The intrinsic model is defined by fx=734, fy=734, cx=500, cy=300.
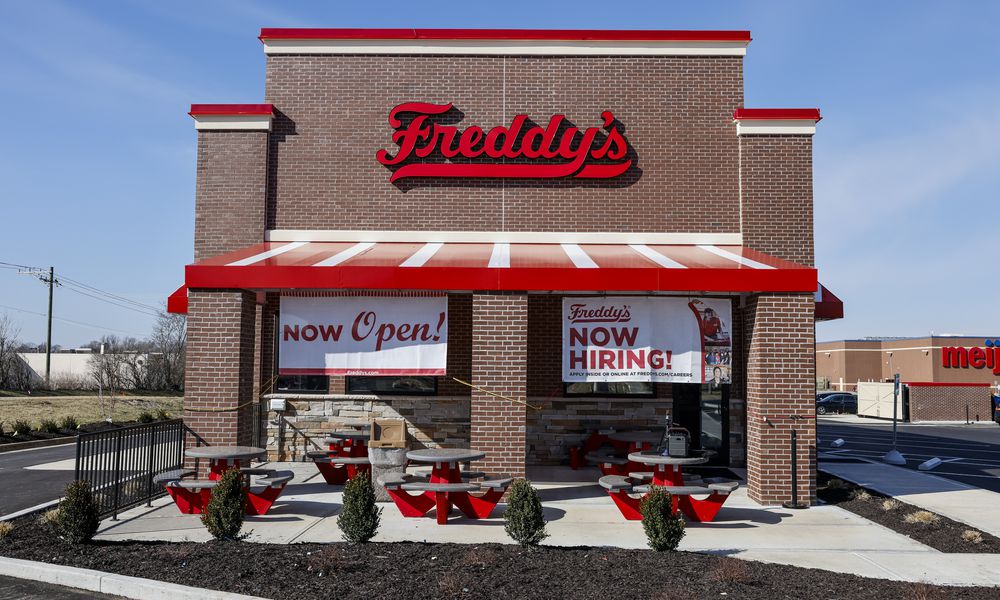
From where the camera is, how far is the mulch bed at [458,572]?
6.89 metres

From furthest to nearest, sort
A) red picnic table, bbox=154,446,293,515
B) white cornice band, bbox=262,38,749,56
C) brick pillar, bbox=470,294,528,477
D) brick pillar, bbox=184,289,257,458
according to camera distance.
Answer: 1. white cornice band, bbox=262,38,749,56
2. brick pillar, bbox=184,289,257,458
3. brick pillar, bbox=470,294,528,477
4. red picnic table, bbox=154,446,293,515

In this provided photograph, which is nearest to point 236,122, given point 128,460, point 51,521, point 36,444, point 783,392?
point 128,460

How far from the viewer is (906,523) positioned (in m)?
10.4

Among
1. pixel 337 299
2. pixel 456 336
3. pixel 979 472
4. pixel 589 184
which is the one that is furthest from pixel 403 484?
pixel 979 472

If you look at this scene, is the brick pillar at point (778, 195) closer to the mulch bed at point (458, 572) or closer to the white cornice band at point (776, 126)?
the white cornice band at point (776, 126)

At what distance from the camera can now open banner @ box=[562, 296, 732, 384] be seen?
11969 mm

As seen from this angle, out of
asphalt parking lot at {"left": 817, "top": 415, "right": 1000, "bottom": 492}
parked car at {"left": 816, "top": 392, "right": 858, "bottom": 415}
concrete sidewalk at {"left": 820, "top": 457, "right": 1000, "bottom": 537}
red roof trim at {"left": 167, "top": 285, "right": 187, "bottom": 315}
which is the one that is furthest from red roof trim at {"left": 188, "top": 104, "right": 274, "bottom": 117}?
parked car at {"left": 816, "top": 392, "right": 858, "bottom": 415}

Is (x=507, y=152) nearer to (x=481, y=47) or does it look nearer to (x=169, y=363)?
(x=481, y=47)

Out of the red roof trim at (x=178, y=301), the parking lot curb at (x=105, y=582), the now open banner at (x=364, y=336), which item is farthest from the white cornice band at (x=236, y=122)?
the parking lot curb at (x=105, y=582)

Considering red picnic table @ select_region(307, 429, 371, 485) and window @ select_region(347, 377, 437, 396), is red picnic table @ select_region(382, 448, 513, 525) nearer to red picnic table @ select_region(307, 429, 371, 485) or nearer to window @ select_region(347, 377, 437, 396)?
red picnic table @ select_region(307, 429, 371, 485)

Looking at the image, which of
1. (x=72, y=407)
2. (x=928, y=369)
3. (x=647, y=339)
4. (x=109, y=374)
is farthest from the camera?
(x=928, y=369)

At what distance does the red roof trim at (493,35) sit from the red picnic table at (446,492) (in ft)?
28.0

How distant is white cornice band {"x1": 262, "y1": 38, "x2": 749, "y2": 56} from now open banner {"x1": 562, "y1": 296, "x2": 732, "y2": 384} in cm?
558

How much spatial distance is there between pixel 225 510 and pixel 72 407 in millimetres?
32633
